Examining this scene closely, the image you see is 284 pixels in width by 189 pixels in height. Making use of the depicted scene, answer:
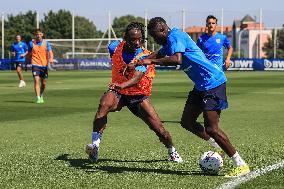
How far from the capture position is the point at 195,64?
8.73 meters

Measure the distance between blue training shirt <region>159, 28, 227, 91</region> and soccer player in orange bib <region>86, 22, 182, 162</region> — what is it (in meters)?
1.08

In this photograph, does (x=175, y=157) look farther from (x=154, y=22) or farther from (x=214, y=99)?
(x=154, y=22)

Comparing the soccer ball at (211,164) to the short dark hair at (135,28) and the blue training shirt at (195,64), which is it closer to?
the blue training shirt at (195,64)

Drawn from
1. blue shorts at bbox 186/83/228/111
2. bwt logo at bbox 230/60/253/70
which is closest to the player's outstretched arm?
blue shorts at bbox 186/83/228/111

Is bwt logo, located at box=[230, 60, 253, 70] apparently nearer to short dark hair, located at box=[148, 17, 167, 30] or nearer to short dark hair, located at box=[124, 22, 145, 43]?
short dark hair, located at box=[124, 22, 145, 43]

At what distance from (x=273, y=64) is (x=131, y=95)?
49.3 metres

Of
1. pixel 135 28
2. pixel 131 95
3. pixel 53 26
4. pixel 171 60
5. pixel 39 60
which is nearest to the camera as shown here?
pixel 171 60

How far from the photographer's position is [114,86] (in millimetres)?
9086

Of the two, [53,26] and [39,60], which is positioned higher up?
[53,26]

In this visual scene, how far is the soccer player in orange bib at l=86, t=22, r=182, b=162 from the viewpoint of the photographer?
388 inches

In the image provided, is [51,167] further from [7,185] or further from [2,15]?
[2,15]

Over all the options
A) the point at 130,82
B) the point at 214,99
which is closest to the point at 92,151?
the point at 130,82

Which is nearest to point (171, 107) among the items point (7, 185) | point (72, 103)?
point (72, 103)

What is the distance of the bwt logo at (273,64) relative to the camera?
189ft
